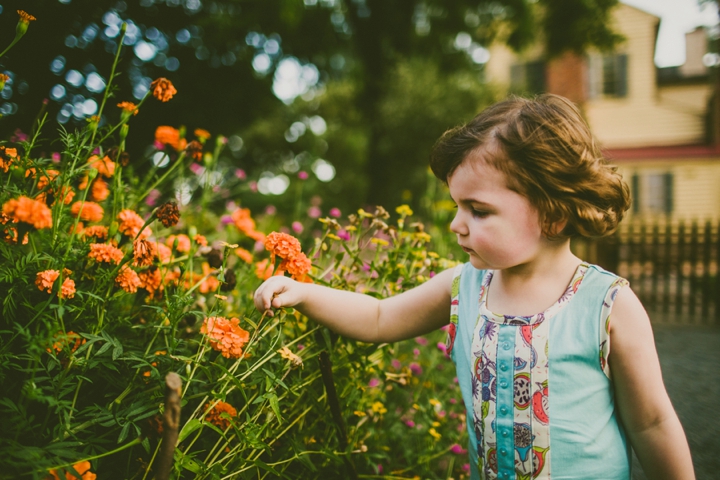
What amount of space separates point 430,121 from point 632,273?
16.2ft

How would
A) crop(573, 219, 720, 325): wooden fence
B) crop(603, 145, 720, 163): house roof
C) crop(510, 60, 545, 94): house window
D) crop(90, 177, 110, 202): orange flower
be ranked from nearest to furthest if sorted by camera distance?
crop(90, 177, 110, 202): orange flower → crop(573, 219, 720, 325): wooden fence → crop(603, 145, 720, 163): house roof → crop(510, 60, 545, 94): house window

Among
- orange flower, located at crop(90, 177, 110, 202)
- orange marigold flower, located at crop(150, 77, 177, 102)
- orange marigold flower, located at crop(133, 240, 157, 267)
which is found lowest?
orange marigold flower, located at crop(133, 240, 157, 267)

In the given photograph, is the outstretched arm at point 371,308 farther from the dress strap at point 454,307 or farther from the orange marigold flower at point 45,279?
the orange marigold flower at point 45,279

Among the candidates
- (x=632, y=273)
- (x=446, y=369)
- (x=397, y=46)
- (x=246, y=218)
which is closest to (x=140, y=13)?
(x=246, y=218)

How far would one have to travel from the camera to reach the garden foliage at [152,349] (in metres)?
0.99

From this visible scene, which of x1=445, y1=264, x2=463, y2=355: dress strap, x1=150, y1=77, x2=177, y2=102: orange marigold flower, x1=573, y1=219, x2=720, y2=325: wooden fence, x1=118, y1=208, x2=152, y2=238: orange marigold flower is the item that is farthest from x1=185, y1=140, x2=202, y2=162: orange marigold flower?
x1=573, y1=219, x2=720, y2=325: wooden fence

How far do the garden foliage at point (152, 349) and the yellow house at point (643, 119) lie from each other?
1401 cm

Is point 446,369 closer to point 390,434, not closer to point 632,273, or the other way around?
point 390,434

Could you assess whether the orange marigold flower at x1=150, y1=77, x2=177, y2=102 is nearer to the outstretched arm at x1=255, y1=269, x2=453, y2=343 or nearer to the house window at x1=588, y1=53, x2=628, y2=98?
the outstretched arm at x1=255, y1=269, x2=453, y2=343

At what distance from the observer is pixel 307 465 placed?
47.0 inches

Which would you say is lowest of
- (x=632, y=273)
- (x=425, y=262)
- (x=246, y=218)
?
(x=632, y=273)

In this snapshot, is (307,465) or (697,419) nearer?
(307,465)

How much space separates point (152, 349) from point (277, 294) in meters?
0.39

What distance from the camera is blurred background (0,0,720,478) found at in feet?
7.35
